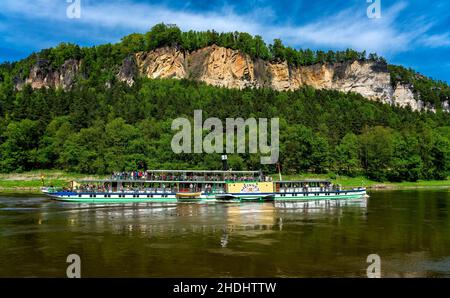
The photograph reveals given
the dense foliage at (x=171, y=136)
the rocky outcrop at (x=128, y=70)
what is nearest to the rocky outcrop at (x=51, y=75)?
the rocky outcrop at (x=128, y=70)

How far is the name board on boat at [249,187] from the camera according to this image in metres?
70.5

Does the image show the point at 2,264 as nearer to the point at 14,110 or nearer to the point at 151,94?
the point at 14,110

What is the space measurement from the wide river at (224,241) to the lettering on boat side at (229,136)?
49245 mm

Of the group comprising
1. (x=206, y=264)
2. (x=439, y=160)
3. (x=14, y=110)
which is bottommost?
(x=206, y=264)

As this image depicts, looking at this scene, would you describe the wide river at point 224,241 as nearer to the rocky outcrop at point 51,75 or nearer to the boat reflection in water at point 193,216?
the boat reflection in water at point 193,216

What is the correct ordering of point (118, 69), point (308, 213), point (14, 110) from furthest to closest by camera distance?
point (118, 69) < point (14, 110) < point (308, 213)

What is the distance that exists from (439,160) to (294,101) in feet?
185

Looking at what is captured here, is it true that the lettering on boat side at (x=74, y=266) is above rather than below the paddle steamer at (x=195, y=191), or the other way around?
below

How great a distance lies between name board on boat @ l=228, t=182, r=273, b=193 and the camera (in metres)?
70.5

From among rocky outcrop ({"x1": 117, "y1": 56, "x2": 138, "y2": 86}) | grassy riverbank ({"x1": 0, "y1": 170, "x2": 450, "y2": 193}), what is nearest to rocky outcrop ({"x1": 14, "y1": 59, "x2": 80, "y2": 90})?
rocky outcrop ({"x1": 117, "y1": 56, "x2": 138, "y2": 86})

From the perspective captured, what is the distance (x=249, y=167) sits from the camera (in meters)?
106

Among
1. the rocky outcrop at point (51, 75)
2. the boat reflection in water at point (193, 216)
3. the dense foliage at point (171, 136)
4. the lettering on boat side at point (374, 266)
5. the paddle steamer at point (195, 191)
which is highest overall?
the rocky outcrop at point (51, 75)

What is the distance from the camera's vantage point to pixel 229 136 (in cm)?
10956
